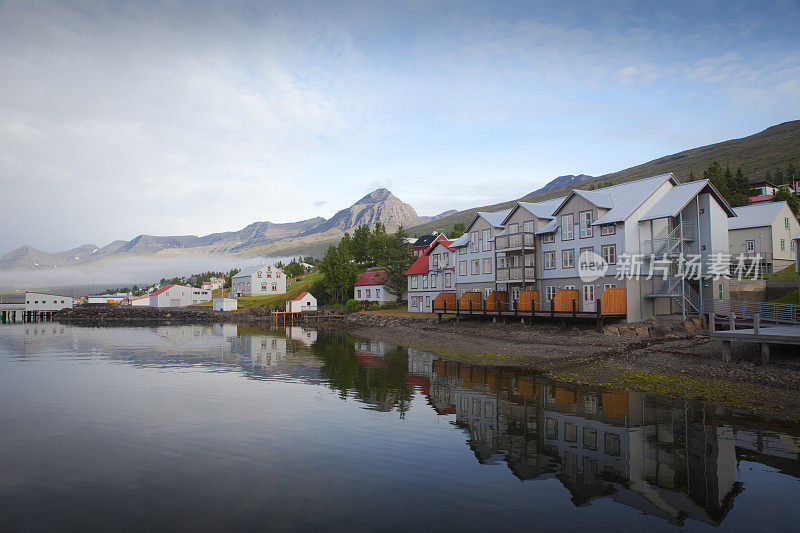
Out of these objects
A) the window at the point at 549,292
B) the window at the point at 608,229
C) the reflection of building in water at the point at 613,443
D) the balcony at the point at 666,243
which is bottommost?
the reflection of building in water at the point at 613,443

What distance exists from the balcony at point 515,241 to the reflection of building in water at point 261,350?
79.4ft

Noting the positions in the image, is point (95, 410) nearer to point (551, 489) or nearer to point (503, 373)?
point (551, 489)

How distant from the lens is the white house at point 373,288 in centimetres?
8200

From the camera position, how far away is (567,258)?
4466 cm

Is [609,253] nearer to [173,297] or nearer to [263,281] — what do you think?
[263,281]

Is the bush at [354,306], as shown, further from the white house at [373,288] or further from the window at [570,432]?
the window at [570,432]

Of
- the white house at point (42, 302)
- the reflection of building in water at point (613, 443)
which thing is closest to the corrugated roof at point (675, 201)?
the reflection of building in water at point (613, 443)

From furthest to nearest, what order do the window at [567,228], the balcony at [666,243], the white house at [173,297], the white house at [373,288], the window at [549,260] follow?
the white house at [173,297], the white house at [373,288], the window at [549,260], the window at [567,228], the balcony at [666,243]

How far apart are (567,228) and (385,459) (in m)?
36.5

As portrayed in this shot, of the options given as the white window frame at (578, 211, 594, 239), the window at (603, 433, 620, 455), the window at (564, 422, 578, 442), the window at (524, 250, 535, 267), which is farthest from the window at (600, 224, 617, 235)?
the window at (603, 433, 620, 455)

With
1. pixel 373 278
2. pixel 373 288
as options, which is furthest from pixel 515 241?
pixel 373 278

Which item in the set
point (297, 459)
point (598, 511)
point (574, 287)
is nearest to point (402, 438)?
point (297, 459)

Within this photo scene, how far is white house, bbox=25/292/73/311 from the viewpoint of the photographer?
11542 cm

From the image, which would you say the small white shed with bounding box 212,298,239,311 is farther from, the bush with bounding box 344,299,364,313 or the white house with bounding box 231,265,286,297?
the bush with bounding box 344,299,364,313
